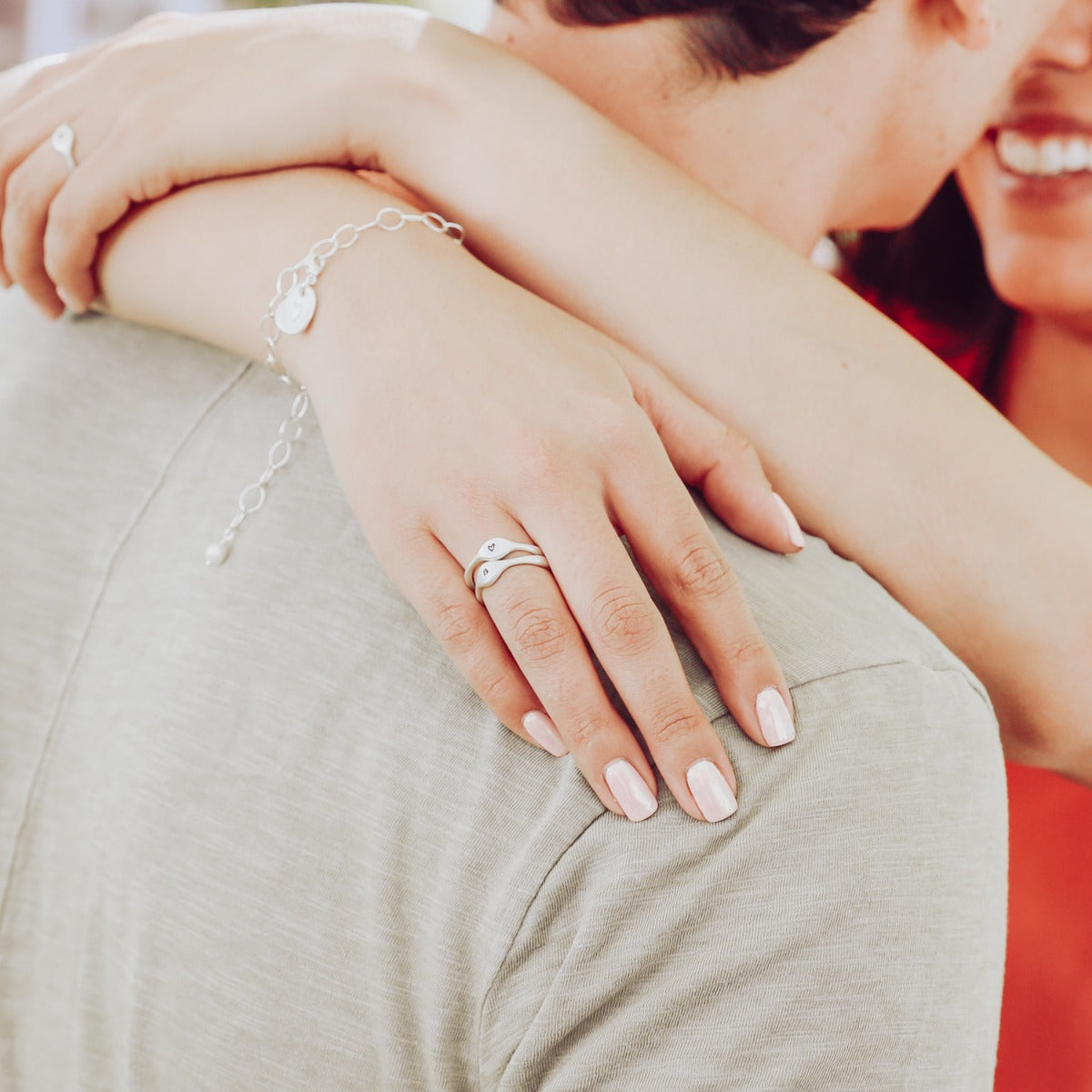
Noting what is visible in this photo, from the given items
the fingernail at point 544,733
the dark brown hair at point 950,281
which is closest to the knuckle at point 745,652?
the fingernail at point 544,733

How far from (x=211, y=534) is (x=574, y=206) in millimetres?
326

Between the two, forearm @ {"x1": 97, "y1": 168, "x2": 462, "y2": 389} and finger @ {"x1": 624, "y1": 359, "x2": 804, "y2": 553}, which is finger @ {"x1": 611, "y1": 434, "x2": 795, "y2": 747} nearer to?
finger @ {"x1": 624, "y1": 359, "x2": 804, "y2": 553}

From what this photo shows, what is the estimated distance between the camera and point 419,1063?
603 millimetres

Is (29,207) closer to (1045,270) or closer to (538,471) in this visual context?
(538,471)

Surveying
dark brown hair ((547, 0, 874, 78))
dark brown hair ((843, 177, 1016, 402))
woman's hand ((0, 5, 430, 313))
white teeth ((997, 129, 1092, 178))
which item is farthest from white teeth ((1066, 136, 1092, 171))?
woman's hand ((0, 5, 430, 313))

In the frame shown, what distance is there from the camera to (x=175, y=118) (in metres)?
0.76

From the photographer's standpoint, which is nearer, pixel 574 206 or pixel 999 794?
pixel 999 794

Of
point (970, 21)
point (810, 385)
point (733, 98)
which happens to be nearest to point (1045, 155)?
point (970, 21)

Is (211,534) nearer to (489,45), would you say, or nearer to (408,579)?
(408,579)

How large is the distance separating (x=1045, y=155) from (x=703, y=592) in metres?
1.16

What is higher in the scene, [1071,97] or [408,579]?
[1071,97]

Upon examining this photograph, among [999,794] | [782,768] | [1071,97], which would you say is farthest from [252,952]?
[1071,97]

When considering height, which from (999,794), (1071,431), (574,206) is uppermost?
(574,206)

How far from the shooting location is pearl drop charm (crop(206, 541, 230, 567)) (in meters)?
0.68
